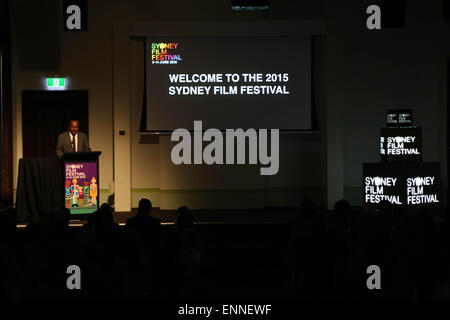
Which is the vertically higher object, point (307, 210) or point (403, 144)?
point (403, 144)

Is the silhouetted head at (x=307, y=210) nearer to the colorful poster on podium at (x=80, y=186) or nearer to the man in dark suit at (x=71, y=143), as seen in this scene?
the colorful poster on podium at (x=80, y=186)

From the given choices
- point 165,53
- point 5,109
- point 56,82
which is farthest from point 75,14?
point 5,109

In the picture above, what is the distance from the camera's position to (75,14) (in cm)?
761

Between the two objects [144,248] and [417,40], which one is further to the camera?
[417,40]

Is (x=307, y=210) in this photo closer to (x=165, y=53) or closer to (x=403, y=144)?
(x=403, y=144)

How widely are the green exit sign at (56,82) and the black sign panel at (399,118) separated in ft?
17.2

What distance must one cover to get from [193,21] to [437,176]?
442 centimetres

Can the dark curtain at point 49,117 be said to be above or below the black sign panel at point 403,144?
above

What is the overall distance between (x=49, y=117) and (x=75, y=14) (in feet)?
12.5

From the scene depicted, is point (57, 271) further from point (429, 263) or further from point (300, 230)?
point (429, 263)

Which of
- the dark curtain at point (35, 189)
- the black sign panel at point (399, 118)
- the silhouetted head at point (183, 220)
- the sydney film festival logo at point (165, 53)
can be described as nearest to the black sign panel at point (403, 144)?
the black sign panel at point (399, 118)

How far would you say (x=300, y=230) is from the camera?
16.9 ft

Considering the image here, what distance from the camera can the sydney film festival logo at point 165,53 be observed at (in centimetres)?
1062

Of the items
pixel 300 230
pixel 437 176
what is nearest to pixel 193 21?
pixel 437 176
